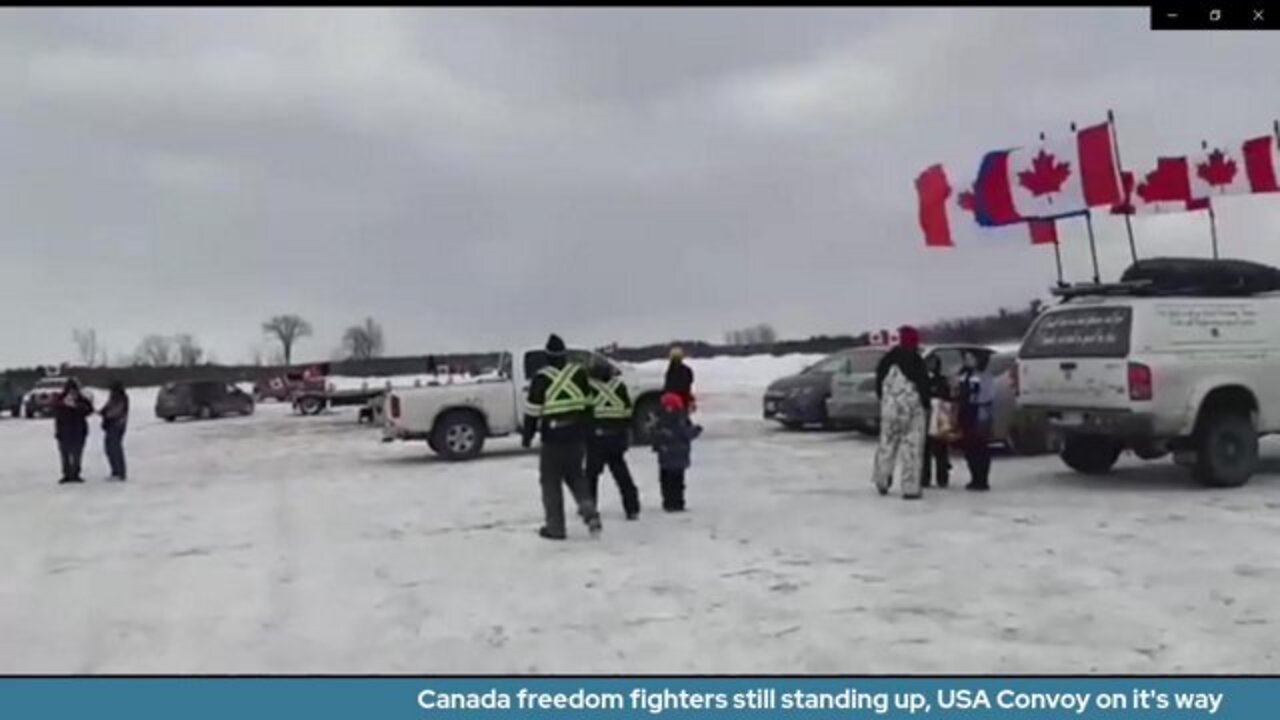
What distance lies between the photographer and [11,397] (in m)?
50.4

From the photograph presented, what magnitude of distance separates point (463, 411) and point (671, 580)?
35.1ft

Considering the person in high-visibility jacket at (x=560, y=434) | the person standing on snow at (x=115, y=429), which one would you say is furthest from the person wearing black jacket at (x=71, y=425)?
the person in high-visibility jacket at (x=560, y=434)

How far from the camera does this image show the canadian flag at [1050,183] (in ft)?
61.8

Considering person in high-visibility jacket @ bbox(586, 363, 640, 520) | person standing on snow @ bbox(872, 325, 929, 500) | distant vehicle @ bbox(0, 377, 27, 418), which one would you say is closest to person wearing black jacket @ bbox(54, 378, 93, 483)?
person in high-visibility jacket @ bbox(586, 363, 640, 520)

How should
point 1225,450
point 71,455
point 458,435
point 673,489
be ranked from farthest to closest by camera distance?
point 458,435, point 71,455, point 1225,450, point 673,489

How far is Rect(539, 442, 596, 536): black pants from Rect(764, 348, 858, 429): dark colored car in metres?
11.0

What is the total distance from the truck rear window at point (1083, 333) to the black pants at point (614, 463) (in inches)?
187

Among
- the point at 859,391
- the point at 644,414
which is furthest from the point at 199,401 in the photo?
the point at 859,391

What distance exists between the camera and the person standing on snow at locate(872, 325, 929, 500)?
11547 millimetres

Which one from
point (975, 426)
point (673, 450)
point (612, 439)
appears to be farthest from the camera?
point (975, 426)

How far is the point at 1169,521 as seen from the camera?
9.91m

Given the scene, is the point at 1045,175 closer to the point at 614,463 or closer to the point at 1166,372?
the point at 1166,372

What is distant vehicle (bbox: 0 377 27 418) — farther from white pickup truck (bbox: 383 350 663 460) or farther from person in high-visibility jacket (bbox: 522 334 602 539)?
person in high-visibility jacket (bbox: 522 334 602 539)

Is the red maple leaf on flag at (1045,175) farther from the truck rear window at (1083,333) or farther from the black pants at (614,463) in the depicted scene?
the black pants at (614,463)
